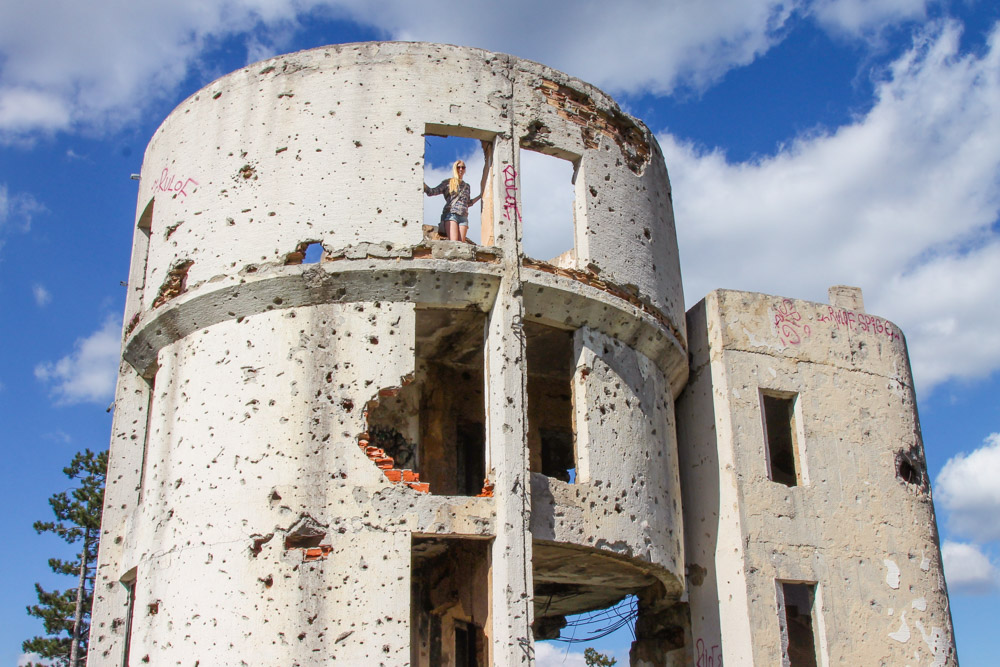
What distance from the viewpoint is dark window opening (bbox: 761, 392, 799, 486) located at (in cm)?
1243

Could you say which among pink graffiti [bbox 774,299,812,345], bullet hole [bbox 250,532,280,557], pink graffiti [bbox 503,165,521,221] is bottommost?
bullet hole [bbox 250,532,280,557]

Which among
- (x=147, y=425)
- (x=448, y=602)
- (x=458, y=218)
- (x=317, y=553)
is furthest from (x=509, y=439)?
(x=147, y=425)

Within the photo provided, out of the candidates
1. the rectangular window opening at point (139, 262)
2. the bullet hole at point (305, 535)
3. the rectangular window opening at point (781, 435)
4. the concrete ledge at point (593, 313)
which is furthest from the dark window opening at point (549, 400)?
the rectangular window opening at point (139, 262)

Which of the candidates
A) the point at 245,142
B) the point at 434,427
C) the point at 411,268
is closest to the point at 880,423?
the point at 434,427

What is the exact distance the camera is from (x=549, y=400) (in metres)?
13.4

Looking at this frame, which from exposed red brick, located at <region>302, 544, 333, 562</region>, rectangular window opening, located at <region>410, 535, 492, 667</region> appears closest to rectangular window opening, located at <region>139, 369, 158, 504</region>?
exposed red brick, located at <region>302, 544, 333, 562</region>

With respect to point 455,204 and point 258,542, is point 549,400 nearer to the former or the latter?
point 455,204

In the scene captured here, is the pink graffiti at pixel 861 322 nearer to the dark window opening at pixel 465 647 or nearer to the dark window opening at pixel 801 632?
the dark window opening at pixel 801 632

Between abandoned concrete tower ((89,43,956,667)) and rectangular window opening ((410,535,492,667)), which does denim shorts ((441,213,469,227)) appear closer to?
abandoned concrete tower ((89,43,956,667))

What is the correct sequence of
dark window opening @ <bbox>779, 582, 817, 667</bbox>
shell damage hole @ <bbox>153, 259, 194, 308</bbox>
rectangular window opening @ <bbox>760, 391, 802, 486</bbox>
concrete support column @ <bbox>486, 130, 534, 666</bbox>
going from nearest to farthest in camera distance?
concrete support column @ <bbox>486, 130, 534, 666</bbox>
shell damage hole @ <bbox>153, 259, 194, 308</bbox>
rectangular window opening @ <bbox>760, 391, 802, 486</bbox>
dark window opening @ <bbox>779, 582, 817, 667</bbox>

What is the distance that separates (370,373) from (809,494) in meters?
5.32

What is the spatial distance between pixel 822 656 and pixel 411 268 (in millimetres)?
5914

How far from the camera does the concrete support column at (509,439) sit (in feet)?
28.7

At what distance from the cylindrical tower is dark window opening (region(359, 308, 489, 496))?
39 millimetres
